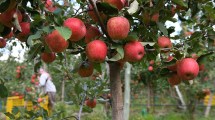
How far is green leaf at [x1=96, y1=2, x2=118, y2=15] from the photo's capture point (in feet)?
3.40

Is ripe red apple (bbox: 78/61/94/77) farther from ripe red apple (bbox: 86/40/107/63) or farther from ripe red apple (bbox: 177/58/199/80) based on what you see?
ripe red apple (bbox: 177/58/199/80)

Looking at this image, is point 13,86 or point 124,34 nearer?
point 124,34

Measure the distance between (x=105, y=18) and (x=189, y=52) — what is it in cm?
36

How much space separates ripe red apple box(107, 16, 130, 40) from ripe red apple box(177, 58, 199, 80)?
25cm

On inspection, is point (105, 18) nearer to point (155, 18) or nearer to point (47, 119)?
point (155, 18)

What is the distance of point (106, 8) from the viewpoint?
1055 millimetres

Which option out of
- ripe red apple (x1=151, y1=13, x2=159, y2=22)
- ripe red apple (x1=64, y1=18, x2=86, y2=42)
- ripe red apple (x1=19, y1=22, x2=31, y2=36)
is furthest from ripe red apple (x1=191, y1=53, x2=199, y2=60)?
ripe red apple (x1=19, y1=22, x2=31, y2=36)

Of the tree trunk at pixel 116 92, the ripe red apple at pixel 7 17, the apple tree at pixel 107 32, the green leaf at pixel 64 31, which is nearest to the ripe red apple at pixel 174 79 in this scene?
the apple tree at pixel 107 32

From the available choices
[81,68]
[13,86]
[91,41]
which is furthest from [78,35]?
[13,86]

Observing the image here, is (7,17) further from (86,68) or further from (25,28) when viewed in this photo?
(86,68)

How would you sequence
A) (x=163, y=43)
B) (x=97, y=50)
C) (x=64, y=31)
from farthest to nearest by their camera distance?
(x=163, y=43) < (x=97, y=50) < (x=64, y=31)

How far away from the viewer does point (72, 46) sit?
1243mm

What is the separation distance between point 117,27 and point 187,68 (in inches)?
12.5

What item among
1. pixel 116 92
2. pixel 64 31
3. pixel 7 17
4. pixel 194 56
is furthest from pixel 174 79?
pixel 7 17
